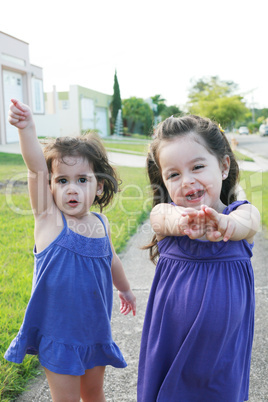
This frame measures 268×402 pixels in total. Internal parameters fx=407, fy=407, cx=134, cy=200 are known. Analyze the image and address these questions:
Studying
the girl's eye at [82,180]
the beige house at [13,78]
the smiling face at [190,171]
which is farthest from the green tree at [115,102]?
the smiling face at [190,171]

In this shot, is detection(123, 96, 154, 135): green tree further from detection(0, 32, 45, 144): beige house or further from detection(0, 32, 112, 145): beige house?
detection(0, 32, 45, 144): beige house

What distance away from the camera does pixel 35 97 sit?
23828 mm

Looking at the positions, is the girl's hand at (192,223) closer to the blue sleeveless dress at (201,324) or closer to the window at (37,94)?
the blue sleeveless dress at (201,324)

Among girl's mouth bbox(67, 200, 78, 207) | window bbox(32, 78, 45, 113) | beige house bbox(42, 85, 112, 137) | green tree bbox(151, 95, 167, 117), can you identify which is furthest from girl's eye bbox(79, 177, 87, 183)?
green tree bbox(151, 95, 167, 117)

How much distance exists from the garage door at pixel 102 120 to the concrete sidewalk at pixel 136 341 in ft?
125

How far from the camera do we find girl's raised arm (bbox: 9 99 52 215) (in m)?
1.61

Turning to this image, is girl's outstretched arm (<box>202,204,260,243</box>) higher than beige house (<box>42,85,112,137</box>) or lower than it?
lower

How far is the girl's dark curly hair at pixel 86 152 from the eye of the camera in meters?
1.87

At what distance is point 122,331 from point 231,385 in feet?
3.93

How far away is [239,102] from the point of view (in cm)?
3148

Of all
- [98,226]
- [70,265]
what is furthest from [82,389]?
[98,226]

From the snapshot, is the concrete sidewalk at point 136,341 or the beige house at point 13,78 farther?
the beige house at point 13,78

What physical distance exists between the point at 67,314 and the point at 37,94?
78.7 feet

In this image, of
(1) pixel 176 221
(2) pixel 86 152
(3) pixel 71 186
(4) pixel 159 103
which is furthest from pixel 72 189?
(4) pixel 159 103
